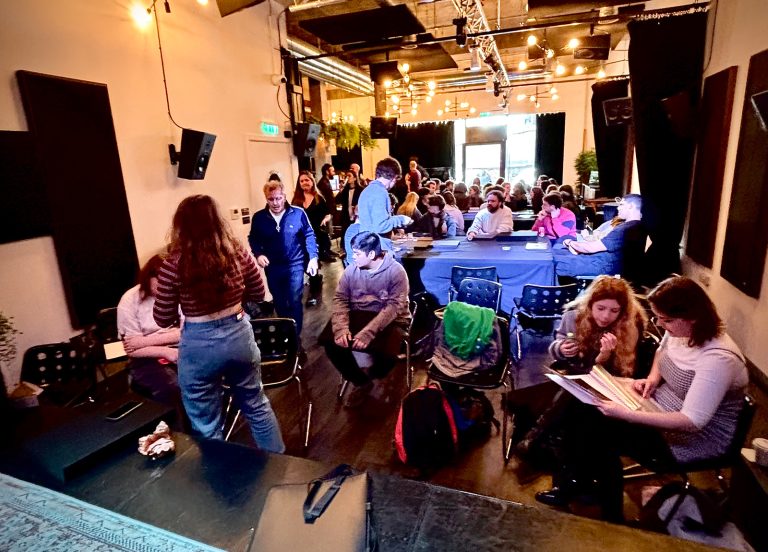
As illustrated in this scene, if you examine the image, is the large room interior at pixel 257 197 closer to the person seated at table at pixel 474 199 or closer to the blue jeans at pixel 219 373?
the blue jeans at pixel 219 373

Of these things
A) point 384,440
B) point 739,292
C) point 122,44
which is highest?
point 122,44

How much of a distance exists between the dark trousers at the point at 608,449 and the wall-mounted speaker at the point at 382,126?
7.88m

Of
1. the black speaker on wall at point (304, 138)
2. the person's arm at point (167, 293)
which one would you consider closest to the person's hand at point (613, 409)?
the person's arm at point (167, 293)

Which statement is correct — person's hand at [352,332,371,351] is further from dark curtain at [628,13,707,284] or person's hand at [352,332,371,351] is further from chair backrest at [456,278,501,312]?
dark curtain at [628,13,707,284]

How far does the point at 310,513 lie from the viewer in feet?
3.16

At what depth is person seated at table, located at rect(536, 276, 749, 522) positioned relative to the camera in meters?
1.83

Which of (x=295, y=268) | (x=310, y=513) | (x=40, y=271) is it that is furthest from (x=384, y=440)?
(x=40, y=271)

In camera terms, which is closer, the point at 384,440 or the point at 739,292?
the point at 384,440

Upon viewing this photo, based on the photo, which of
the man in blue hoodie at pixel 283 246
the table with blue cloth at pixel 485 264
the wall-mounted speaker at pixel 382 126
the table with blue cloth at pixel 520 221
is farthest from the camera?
the wall-mounted speaker at pixel 382 126

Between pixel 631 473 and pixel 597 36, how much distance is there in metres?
7.54

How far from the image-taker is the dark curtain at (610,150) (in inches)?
350

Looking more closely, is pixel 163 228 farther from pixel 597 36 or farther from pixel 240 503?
pixel 597 36

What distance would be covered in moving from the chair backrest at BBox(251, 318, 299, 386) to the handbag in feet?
6.64

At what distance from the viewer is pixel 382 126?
908 centimetres
